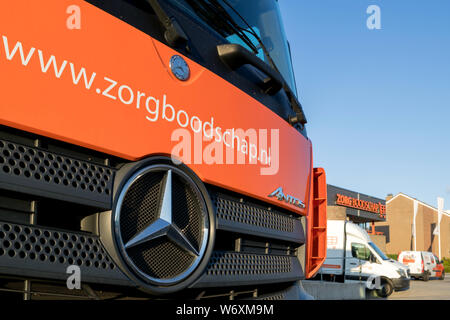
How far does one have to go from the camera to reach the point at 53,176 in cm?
153

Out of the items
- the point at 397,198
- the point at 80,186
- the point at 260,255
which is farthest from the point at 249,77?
the point at 397,198

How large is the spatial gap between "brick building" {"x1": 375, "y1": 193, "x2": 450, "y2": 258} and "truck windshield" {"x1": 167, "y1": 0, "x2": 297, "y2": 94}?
50.1 meters

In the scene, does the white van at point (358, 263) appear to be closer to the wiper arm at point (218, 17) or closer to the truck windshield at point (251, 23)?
the truck windshield at point (251, 23)

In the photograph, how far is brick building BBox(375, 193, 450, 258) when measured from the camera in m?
48.9

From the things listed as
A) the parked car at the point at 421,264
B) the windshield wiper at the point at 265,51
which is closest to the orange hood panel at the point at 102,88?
the windshield wiper at the point at 265,51

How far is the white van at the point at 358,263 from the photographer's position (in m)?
14.5

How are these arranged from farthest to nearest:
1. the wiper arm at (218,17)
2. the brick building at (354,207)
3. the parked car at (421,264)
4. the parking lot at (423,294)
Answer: the brick building at (354,207) → the parked car at (421,264) → the parking lot at (423,294) → the wiper arm at (218,17)

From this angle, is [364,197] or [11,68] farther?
[364,197]

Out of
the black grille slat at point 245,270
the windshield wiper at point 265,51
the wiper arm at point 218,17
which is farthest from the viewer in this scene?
the windshield wiper at point 265,51

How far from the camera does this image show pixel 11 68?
54.4 inches

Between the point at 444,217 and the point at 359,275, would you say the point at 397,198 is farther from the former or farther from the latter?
the point at 359,275

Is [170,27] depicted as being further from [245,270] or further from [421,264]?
[421,264]

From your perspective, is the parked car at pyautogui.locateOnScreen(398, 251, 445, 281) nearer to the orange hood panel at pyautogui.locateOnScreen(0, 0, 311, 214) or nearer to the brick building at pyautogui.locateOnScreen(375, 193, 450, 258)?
the orange hood panel at pyautogui.locateOnScreen(0, 0, 311, 214)
